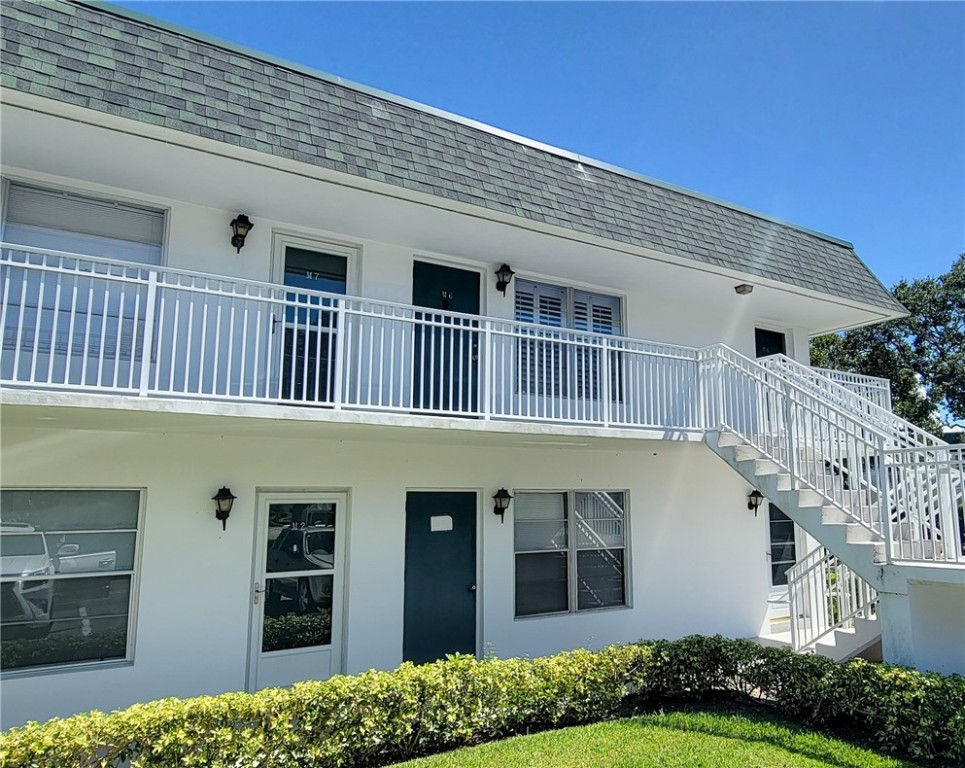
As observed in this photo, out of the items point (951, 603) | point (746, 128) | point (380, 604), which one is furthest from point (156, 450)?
point (746, 128)

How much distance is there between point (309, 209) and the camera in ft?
23.4

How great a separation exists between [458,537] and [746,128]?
29.0 ft

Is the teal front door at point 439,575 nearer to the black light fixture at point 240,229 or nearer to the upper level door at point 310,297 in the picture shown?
the upper level door at point 310,297

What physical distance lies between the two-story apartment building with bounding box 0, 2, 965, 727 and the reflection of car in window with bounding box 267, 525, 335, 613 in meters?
0.03

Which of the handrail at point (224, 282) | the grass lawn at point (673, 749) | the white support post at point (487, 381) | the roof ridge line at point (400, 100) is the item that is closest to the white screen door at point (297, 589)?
the white support post at point (487, 381)

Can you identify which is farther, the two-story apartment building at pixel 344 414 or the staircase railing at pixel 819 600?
the staircase railing at pixel 819 600

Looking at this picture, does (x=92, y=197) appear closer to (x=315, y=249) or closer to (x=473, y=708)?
(x=315, y=249)

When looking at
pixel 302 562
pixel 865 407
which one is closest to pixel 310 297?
pixel 302 562

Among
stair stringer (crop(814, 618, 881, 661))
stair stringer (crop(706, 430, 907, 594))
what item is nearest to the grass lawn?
stair stringer (crop(706, 430, 907, 594))

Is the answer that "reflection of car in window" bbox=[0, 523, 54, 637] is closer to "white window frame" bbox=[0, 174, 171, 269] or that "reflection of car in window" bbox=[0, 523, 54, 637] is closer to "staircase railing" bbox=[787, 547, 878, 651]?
"white window frame" bbox=[0, 174, 171, 269]

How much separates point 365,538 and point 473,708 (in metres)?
2.38

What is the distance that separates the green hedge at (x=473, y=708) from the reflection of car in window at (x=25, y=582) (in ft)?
3.03

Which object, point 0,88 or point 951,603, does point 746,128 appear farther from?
point 0,88

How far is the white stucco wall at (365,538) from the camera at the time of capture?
241 inches
